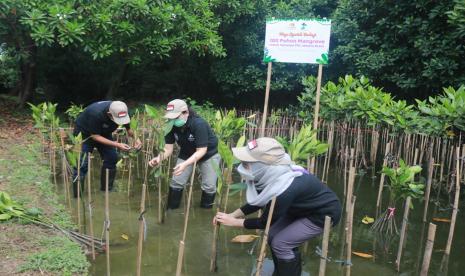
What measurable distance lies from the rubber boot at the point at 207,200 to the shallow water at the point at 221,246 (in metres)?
0.07

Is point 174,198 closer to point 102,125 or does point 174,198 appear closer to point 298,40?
point 102,125

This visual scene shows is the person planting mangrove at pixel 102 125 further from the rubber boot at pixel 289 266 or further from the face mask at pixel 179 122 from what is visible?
the rubber boot at pixel 289 266

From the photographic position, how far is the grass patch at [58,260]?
3000 mm

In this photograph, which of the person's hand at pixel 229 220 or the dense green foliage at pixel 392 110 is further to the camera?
the dense green foliage at pixel 392 110

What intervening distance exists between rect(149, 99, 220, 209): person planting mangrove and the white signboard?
4.67 feet

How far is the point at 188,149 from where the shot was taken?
4527 mm

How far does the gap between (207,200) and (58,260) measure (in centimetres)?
206

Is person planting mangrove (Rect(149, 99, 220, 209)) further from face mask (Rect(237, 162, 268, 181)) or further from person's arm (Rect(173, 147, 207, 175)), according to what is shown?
face mask (Rect(237, 162, 268, 181))

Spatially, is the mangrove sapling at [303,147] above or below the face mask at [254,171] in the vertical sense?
above

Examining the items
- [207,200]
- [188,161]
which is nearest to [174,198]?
[207,200]

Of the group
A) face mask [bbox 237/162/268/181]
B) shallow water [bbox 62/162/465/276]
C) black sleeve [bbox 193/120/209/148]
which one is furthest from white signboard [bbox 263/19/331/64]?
face mask [bbox 237/162/268/181]

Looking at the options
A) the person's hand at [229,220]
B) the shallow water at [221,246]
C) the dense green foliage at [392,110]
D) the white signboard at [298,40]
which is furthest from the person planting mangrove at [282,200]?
the dense green foliage at [392,110]

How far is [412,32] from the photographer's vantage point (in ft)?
27.7

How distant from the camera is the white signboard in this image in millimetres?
4949
